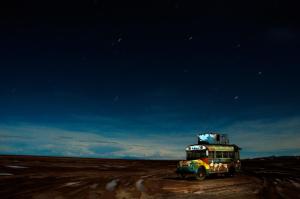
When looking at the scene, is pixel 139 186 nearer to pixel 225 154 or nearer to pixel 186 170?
pixel 186 170

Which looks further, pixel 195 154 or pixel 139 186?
pixel 195 154

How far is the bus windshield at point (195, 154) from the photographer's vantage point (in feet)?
89.9

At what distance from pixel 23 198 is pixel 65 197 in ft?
5.98

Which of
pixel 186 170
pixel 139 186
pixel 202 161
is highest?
pixel 202 161

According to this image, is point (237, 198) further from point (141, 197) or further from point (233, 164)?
point (233, 164)

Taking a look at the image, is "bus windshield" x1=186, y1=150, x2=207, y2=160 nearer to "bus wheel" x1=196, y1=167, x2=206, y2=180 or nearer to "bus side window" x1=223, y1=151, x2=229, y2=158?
"bus wheel" x1=196, y1=167, x2=206, y2=180

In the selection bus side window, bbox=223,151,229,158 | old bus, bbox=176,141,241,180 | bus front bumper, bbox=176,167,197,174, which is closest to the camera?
bus front bumper, bbox=176,167,197,174

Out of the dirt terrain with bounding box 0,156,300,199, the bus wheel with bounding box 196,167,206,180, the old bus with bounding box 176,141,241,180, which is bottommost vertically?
the dirt terrain with bounding box 0,156,300,199

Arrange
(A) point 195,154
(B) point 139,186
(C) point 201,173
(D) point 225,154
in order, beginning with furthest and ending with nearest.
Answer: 1. (D) point 225,154
2. (A) point 195,154
3. (C) point 201,173
4. (B) point 139,186

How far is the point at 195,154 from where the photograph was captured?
27.7 meters

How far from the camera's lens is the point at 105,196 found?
52.2 feet

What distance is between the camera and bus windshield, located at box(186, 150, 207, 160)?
27406mm

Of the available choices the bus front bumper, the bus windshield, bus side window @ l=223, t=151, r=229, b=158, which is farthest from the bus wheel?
bus side window @ l=223, t=151, r=229, b=158

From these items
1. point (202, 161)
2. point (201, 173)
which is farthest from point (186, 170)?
point (202, 161)
